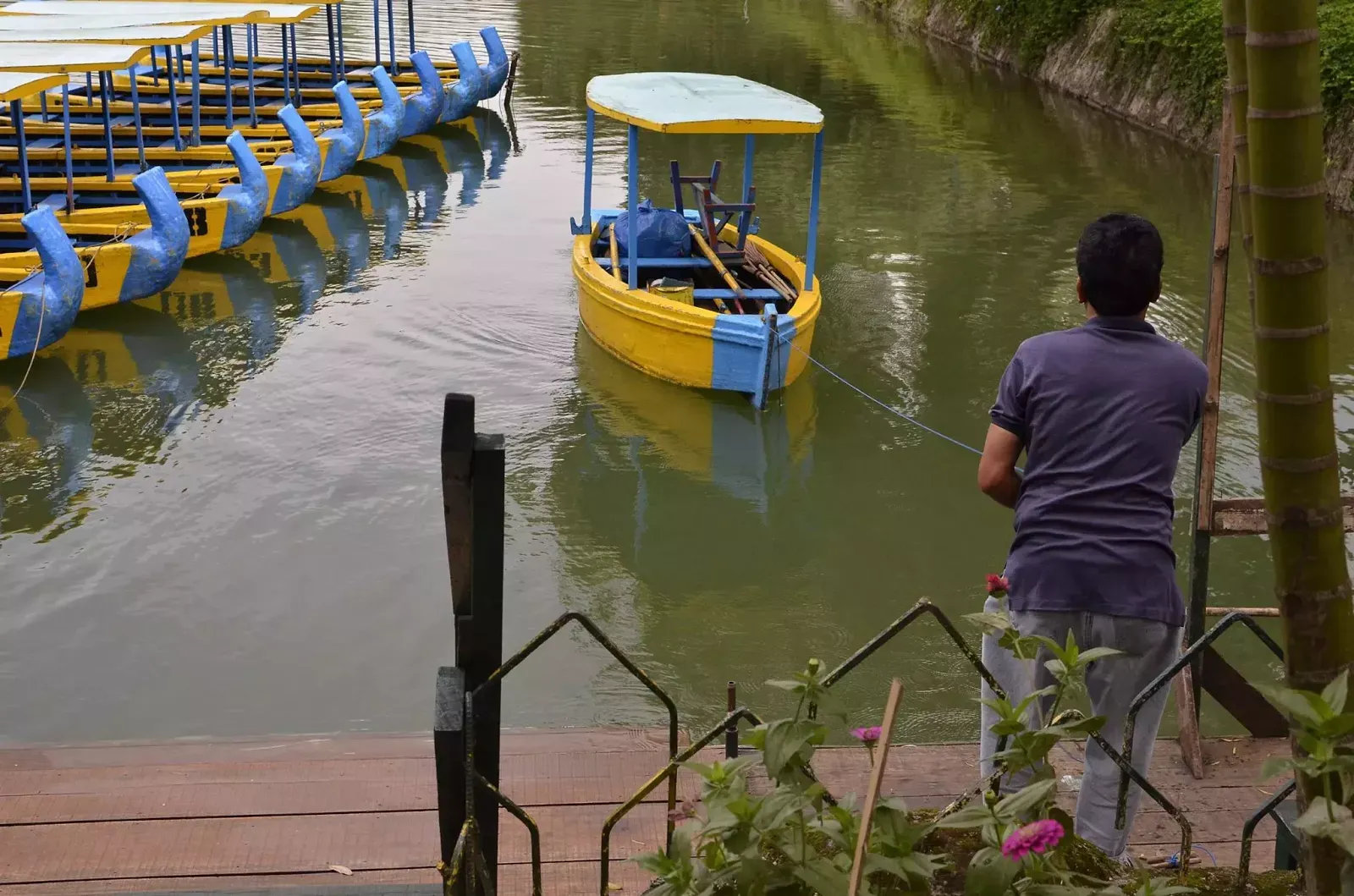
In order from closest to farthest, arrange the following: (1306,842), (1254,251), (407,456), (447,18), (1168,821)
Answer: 1. (1254,251)
2. (1306,842)
3. (1168,821)
4. (407,456)
5. (447,18)

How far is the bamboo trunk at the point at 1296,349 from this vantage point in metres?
2.00

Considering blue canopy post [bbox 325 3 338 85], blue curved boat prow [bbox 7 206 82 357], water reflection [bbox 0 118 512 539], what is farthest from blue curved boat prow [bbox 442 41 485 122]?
blue curved boat prow [bbox 7 206 82 357]

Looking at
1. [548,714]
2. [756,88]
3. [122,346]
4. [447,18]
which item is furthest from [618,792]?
[447,18]

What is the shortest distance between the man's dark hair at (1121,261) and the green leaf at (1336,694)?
122 cm

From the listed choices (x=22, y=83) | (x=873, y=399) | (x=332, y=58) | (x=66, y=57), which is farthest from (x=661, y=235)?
(x=332, y=58)

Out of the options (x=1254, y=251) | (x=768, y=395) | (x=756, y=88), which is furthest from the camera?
(x=756, y=88)

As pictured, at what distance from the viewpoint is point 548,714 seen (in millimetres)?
6848

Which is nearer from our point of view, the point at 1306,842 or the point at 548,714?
the point at 1306,842

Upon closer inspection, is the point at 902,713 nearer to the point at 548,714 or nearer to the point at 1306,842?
the point at 548,714

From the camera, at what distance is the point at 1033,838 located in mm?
2387

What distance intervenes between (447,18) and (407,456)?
25305mm

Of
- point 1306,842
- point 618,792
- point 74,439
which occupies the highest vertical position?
point 1306,842

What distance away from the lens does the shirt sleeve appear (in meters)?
3.41

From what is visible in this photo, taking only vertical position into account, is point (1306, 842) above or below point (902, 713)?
above
